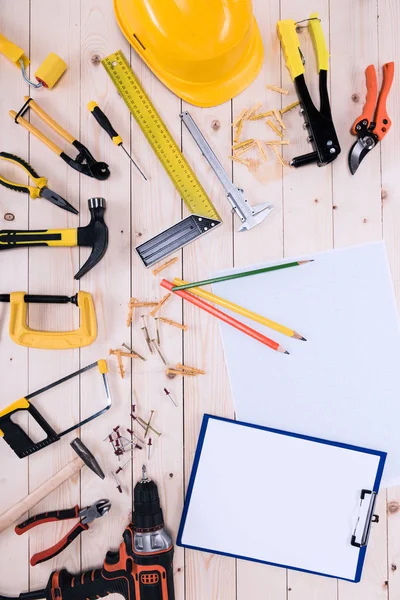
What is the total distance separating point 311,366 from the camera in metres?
1.17

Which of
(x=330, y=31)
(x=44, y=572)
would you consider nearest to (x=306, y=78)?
(x=330, y=31)

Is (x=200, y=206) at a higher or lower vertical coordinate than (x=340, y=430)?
higher

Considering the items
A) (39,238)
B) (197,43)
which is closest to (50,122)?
(39,238)

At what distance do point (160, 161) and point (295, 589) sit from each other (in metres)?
1.07

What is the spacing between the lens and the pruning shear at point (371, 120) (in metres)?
1.14

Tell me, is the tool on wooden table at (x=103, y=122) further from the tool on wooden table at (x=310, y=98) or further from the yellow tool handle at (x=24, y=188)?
the tool on wooden table at (x=310, y=98)

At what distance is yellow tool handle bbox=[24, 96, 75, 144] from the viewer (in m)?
1.15

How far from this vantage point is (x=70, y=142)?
1.16m

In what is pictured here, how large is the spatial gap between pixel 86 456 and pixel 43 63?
→ 91 centimetres

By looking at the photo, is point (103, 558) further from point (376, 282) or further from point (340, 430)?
point (376, 282)

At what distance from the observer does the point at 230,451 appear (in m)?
1.17

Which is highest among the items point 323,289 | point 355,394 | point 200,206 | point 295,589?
point 200,206

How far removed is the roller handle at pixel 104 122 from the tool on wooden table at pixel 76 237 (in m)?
0.14

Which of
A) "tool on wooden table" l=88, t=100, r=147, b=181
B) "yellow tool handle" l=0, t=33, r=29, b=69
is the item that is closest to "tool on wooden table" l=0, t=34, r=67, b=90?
"yellow tool handle" l=0, t=33, r=29, b=69
